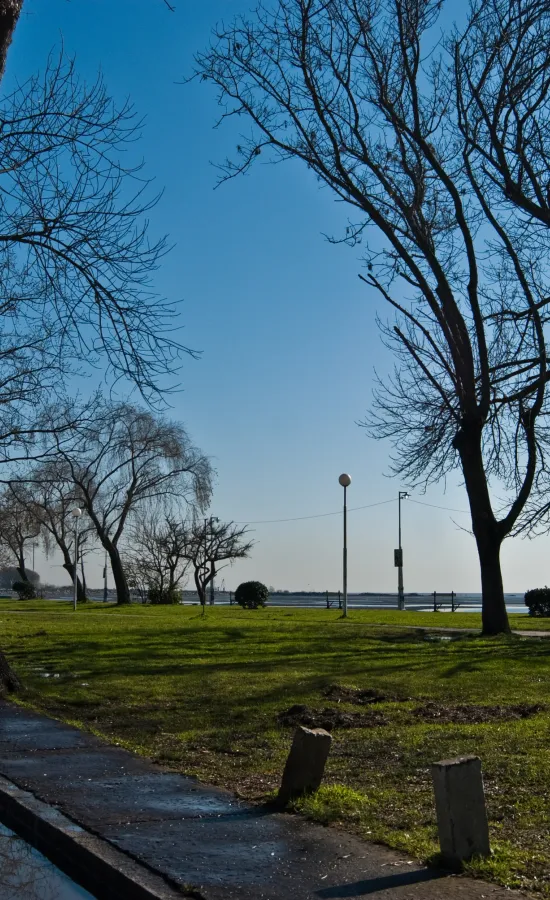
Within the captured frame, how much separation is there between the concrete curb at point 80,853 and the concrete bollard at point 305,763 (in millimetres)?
1316

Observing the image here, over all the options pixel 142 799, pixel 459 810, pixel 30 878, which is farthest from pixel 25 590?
pixel 459 810

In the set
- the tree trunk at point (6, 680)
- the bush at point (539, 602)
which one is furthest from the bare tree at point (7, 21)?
the bush at point (539, 602)

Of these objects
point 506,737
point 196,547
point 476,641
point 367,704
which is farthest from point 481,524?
point 196,547

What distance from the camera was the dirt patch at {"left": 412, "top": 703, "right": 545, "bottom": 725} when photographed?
10.2 metres

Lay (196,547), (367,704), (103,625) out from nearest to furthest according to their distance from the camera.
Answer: (367,704) → (103,625) → (196,547)

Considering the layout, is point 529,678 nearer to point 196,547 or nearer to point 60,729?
point 60,729

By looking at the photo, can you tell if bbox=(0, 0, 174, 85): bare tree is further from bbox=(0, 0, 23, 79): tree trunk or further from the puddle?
the puddle

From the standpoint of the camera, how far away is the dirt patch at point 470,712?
10234 millimetres

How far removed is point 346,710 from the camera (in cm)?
1082

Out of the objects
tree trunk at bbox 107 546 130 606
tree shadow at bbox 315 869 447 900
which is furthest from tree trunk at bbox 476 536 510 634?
tree trunk at bbox 107 546 130 606

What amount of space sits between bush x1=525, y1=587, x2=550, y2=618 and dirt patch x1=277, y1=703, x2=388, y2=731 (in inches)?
1237

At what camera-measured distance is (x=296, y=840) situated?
17.7ft

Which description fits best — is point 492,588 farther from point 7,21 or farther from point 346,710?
point 7,21

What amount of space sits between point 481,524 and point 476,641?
3741 millimetres
